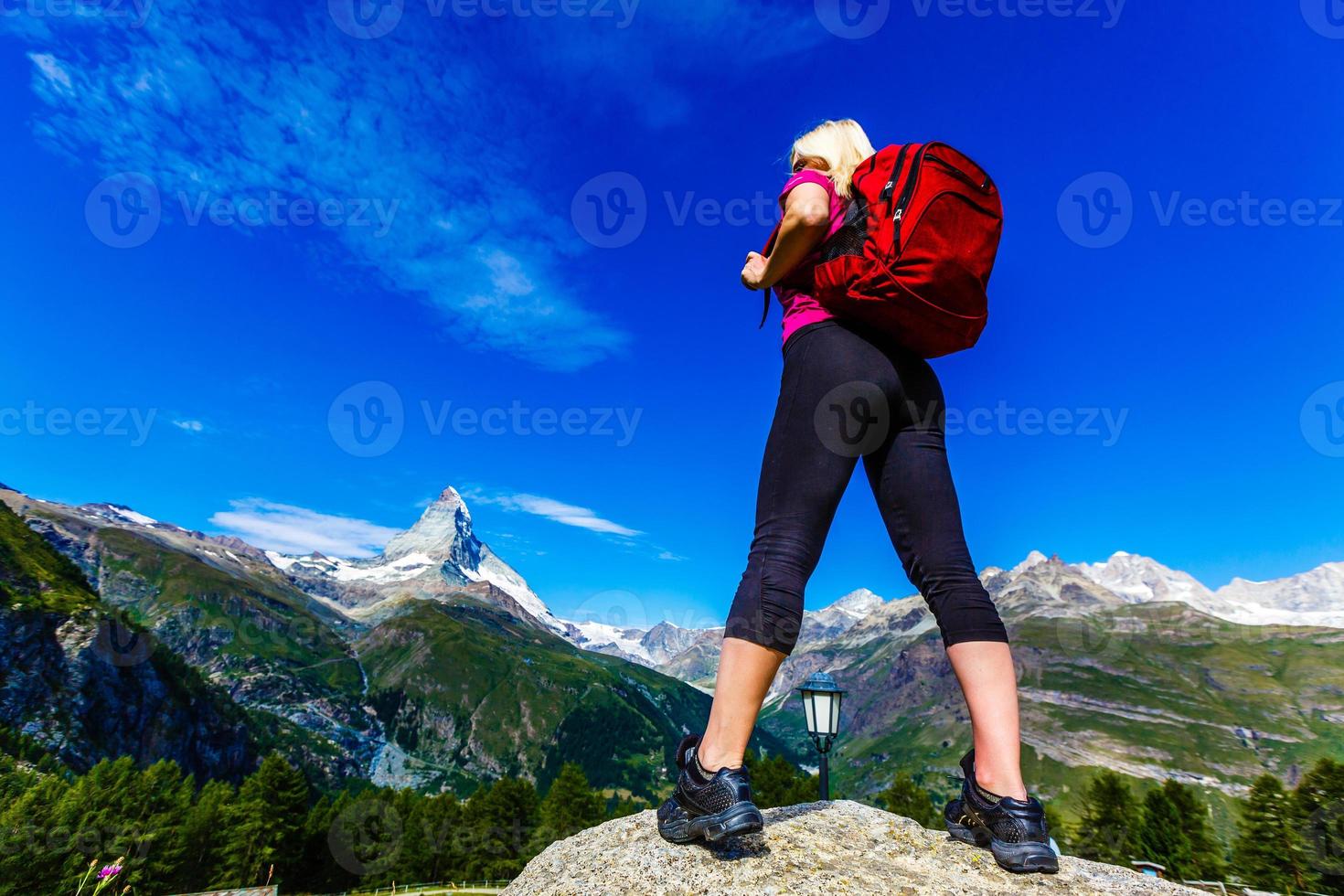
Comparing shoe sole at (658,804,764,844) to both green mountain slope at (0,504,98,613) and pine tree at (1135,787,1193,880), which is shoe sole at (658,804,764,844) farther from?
green mountain slope at (0,504,98,613)

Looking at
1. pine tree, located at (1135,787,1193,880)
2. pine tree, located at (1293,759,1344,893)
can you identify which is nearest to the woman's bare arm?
pine tree, located at (1293,759,1344,893)

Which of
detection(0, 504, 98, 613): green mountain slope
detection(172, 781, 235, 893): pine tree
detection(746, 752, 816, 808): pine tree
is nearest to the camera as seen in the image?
detection(746, 752, 816, 808): pine tree

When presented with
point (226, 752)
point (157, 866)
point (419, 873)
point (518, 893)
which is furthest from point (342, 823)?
point (226, 752)

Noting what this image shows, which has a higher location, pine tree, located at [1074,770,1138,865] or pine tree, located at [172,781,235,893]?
pine tree, located at [1074,770,1138,865]

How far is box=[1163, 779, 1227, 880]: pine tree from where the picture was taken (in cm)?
4009

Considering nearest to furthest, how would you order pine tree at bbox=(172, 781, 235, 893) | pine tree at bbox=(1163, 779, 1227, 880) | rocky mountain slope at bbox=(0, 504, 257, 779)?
pine tree at bbox=(1163, 779, 1227, 880)
pine tree at bbox=(172, 781, 235, 893)
rocky mountain slope at bbox=(0, 504, 257, 779)

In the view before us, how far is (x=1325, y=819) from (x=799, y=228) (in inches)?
2141

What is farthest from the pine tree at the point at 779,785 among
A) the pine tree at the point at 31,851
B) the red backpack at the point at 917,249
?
the pine tree at the point at 31,851

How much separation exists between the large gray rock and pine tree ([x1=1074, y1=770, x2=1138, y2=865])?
2058 inches

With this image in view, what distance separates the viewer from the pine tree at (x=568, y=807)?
52969 mm

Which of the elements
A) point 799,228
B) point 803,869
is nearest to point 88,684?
point 803,869

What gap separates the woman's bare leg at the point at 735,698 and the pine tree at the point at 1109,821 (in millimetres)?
53439

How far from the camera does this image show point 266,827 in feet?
196

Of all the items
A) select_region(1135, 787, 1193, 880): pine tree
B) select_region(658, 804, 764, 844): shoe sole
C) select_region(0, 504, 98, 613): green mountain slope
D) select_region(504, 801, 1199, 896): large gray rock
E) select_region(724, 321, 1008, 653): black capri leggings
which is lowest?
select_region(1135, 787, 1193, 880): pine tree
